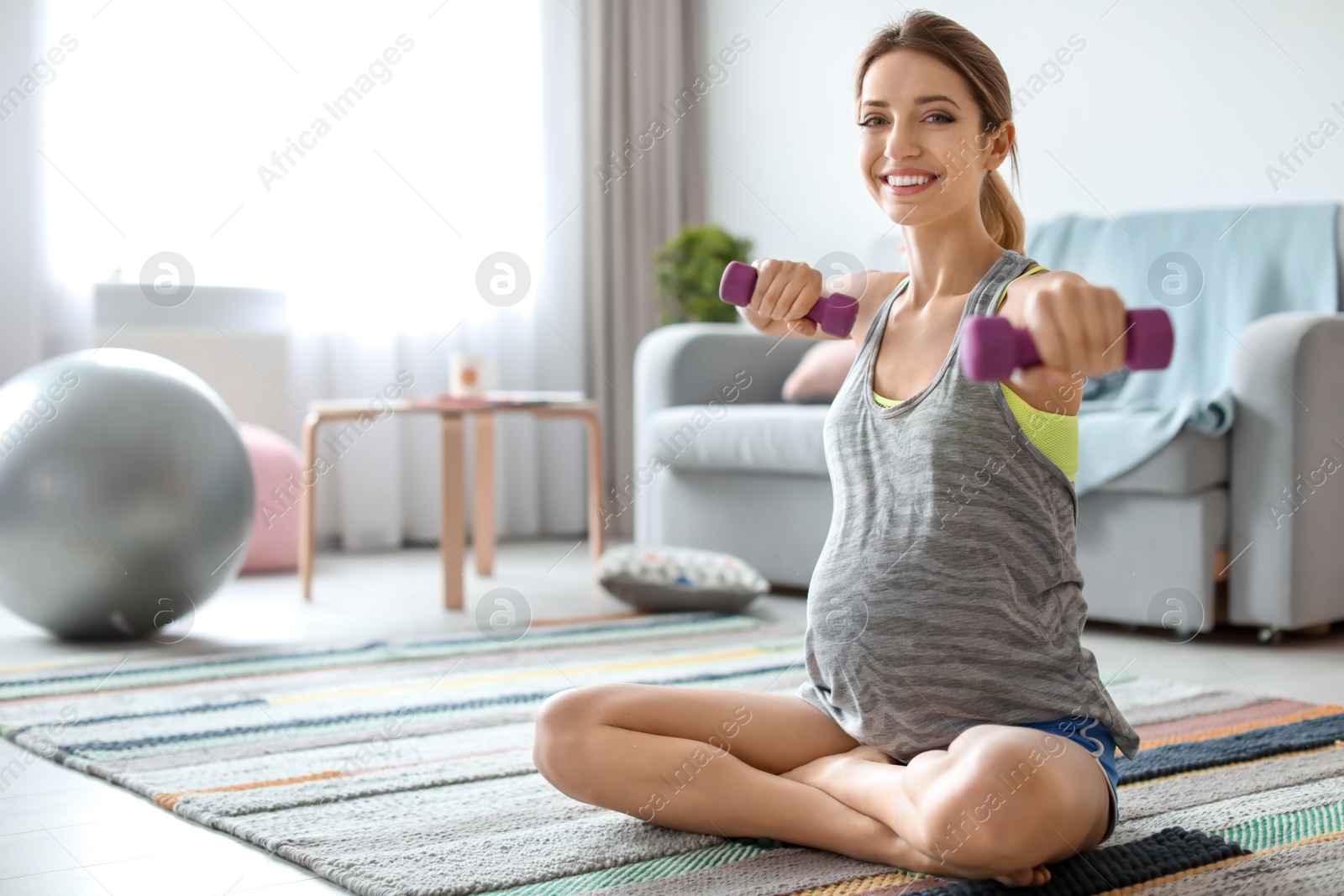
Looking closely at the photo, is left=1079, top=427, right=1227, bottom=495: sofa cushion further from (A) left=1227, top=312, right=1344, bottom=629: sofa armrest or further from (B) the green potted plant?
(B) the green potted plant

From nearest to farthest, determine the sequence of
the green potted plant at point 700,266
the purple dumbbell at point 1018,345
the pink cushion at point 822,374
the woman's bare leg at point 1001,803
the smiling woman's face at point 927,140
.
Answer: the purple dumbbell at point 1018,345
the woman's bare leg at point 1001,803
the smiling woman's face at point 927,140
the pink cushion at point 822,374
the green potted plant at point 700,266

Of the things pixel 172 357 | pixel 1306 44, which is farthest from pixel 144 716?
pixel 1306 44

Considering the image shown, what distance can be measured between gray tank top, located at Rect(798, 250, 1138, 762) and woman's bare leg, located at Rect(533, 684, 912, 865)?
10 centimetres

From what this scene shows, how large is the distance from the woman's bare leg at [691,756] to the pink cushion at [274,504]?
2.22m

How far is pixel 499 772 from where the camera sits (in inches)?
56.2

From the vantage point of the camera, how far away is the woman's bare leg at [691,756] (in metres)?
1.13

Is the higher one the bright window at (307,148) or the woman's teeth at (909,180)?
the bright window at (307,148)

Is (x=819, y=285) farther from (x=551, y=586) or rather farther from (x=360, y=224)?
(x=360, y=224)

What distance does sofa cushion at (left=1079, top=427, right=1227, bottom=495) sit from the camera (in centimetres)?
215

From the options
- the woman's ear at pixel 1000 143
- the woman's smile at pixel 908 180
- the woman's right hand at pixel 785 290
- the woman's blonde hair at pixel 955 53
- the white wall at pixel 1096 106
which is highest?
the white wall at pixel 1096 106

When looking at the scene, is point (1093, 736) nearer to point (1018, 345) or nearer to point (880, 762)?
point (880, 762)

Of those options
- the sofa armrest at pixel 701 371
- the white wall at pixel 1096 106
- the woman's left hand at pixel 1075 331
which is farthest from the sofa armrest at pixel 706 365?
the woman's left hand at pixel 1075 331

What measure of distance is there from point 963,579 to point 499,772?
0.63m

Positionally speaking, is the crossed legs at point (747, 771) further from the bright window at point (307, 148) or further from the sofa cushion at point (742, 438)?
the bright window at point (307, 148)
